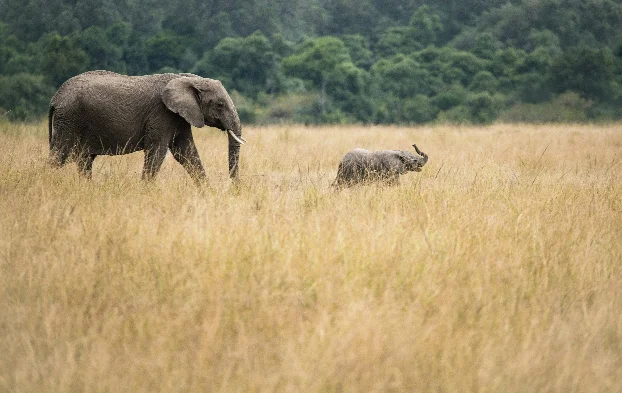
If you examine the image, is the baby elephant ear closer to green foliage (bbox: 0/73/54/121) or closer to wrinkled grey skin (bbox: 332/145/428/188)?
wrinkled grey skin (bbox: 332/145/428/188)

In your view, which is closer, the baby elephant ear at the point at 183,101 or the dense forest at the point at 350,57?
the baby elephant ear at the point at 183,101

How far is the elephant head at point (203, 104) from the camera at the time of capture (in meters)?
7.55

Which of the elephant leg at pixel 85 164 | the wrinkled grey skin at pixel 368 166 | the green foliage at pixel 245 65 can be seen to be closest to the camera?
the elephant leg at pixel 85 164

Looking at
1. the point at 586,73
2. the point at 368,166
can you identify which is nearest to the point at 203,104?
the point at 368,166

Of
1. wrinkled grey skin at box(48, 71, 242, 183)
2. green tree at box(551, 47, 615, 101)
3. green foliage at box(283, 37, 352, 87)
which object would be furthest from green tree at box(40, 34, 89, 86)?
wrinkled grey skin at box(48, 71, 242, 183)

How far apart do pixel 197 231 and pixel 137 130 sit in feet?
12.3

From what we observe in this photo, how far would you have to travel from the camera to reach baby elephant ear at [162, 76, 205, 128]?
7.52 metres

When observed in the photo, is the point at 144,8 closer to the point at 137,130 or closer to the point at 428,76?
the point at 428,76

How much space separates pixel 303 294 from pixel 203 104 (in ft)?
15.0

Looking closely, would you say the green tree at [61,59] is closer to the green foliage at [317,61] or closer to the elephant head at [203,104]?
the green foliage at [317,61]

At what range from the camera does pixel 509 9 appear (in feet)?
144

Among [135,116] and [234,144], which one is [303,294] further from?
[135,116]

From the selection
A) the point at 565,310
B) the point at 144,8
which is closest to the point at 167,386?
the point at 565,310

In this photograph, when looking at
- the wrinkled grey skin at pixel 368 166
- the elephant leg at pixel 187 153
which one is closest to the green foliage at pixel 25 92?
the elephant leg at pixel 187 153
